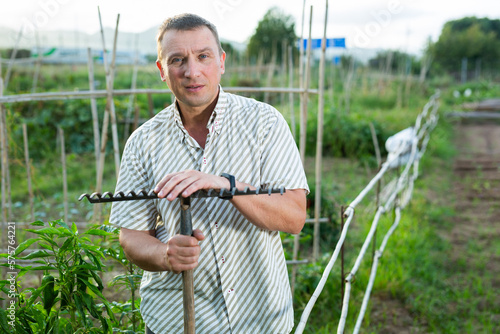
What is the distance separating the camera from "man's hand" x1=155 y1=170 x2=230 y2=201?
101cm

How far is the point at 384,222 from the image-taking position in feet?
14.0

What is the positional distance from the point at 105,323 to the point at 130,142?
587 mm

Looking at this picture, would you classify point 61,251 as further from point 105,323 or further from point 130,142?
point 130,142

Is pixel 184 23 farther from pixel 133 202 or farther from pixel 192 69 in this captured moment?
pixel 133 202

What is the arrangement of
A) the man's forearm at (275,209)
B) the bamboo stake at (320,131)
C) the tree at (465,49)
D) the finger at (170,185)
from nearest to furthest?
the finger at (170,185) → the man's forearm at (275,209) → the bamboo stake at (320,131) → the tree at (465,49)

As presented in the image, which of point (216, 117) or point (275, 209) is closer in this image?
point (275, 209)

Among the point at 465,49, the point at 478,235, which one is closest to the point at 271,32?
the point at 465,49

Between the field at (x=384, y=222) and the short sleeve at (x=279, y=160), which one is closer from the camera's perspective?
the short sleeve at (x=279, y=160)

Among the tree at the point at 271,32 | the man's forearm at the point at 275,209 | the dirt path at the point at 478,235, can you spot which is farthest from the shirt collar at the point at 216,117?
the tree at the point at 271,32

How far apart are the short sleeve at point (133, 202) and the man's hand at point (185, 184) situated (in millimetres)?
332

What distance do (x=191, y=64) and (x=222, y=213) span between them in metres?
0.41

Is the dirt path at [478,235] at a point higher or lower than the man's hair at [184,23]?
lower

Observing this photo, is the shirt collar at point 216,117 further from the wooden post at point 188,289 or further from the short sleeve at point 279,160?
the wooden post at point 188,289

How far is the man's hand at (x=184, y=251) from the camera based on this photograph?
1.08 m
